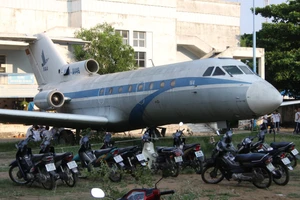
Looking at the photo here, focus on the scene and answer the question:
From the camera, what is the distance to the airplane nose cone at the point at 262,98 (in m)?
16.6

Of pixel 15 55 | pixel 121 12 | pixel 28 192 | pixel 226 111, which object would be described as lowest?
pixel 28 192

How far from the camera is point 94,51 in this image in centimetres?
4009

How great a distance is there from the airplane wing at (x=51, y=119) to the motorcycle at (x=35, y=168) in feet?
28.2

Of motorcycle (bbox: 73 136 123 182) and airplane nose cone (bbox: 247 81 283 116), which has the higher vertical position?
airplane nose cone (bbox: 247 81 283 116)

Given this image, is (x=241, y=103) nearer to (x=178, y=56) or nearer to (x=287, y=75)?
(x=287, y=75)

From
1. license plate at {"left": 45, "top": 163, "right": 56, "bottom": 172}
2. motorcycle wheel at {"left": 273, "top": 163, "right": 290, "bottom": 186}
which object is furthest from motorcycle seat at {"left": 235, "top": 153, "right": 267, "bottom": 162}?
license plate at {"left": 45, "top": 163, "right": 56, "bottom": 172}

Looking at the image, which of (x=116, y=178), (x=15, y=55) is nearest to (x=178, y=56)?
(x=15, y=55)

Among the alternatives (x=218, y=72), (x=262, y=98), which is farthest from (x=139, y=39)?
(x=262, y=98)

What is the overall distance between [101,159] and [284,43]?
30861 millimetres

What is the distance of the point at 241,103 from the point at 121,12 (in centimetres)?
2916

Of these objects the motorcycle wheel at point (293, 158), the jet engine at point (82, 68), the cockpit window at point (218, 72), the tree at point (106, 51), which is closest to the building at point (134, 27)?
the tree at point (106, 51)

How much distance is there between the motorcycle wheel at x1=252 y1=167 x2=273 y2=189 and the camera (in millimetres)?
11469

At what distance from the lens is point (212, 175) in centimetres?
1231

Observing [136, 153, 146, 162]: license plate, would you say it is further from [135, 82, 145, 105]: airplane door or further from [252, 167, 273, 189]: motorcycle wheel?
[135, 82, 145, 105]: airplane door
